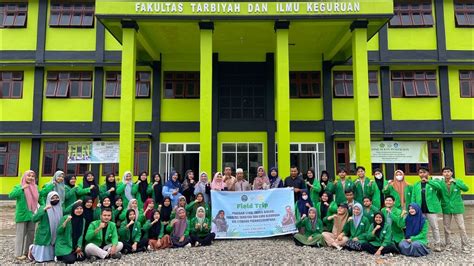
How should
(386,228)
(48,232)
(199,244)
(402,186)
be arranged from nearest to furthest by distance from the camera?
(48,232) < (386,228) < (199,244) < (402,186)

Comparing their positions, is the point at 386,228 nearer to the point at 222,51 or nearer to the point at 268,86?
the point at 268,86

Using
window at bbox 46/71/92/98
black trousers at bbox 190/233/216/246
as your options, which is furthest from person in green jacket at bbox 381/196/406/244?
window at bbox 46/71/92/98

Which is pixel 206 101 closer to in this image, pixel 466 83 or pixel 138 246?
pixel 138 246

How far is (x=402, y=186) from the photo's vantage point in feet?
29.4

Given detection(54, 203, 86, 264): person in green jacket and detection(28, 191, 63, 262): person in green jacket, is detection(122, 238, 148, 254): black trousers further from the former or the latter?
detection(28, 191, 63, 262): person in green jacket

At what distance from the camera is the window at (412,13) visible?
16078 mm

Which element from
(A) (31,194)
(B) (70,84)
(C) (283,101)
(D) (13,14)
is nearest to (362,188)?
(C) (283,101)

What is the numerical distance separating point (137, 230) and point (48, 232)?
1.57 m

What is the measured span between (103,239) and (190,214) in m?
1.96

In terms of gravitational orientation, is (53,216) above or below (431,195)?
below

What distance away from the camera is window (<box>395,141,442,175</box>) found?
615 inches

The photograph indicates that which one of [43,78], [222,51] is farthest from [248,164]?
[43,78]

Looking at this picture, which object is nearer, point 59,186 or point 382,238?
point 382,238

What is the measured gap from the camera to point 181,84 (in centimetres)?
1570
